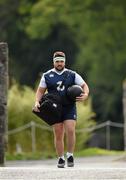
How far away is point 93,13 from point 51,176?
39.1 meters

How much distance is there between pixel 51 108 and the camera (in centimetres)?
1565

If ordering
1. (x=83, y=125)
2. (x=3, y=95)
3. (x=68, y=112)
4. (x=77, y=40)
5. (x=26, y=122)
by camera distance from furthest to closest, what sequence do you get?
(x=77, y=40), (x=83, y=125), (x=26, y=122), (x=3, y=95), (x=68, y=112)

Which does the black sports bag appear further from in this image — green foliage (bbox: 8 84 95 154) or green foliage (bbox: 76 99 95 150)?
green foliage (bbox: 76 99 95 150)

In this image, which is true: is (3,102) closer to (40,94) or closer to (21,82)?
(40,94)

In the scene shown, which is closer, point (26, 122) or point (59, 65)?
point (59, 65)

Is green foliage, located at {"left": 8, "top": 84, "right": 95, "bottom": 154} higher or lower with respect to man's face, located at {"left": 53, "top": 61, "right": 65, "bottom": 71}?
higher

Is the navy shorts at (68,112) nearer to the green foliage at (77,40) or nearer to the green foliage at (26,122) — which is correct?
the green foliage at (26,122)

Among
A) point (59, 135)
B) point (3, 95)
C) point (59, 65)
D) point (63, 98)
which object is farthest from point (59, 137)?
point (3, 95)

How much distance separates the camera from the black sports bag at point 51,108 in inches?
616

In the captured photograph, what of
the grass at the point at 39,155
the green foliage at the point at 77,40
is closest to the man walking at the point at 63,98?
the grass at the point at 39,155

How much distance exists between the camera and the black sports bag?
616 inches

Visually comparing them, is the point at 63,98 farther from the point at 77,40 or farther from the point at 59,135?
the point at 77,40

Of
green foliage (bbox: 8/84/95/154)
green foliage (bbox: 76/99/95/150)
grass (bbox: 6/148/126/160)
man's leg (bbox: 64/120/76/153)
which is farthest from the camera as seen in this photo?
green foliage (bbox: 76/99/95/150)

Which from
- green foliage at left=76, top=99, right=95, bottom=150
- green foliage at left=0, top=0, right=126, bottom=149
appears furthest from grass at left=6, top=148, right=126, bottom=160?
green foliage at left=0, top=0, right=126, bottom=149
